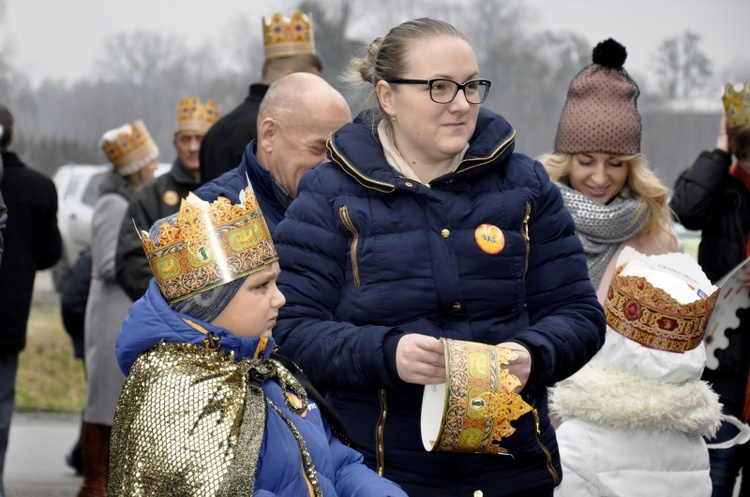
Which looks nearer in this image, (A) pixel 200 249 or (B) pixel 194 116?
(A) pixel 200 249

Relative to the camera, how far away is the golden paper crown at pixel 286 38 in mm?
6656

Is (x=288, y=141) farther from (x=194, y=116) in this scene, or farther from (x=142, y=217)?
(x=194, y=116)

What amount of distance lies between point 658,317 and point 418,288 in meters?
1.29

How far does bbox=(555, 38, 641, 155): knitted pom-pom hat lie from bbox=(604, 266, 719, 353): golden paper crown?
842 mm

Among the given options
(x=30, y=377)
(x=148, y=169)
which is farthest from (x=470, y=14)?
(x=148, y=169)

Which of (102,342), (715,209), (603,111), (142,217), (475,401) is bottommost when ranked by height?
(102,342)

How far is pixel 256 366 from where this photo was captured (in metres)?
3.07

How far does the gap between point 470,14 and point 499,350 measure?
18.0 m

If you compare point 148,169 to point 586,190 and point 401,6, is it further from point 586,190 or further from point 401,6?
point 401,6

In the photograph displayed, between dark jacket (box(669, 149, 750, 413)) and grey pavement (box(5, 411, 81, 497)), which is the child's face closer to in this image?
dark jacket (box(669, 149, 750, 413))

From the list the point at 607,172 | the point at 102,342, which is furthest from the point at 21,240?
the point at 607,172

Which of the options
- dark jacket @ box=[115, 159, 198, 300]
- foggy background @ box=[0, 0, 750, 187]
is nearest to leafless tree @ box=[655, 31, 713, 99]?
foggy background @ box=[0, 0, 750, 187]

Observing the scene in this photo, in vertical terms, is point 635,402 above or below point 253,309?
below

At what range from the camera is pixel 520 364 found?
3.28 m
